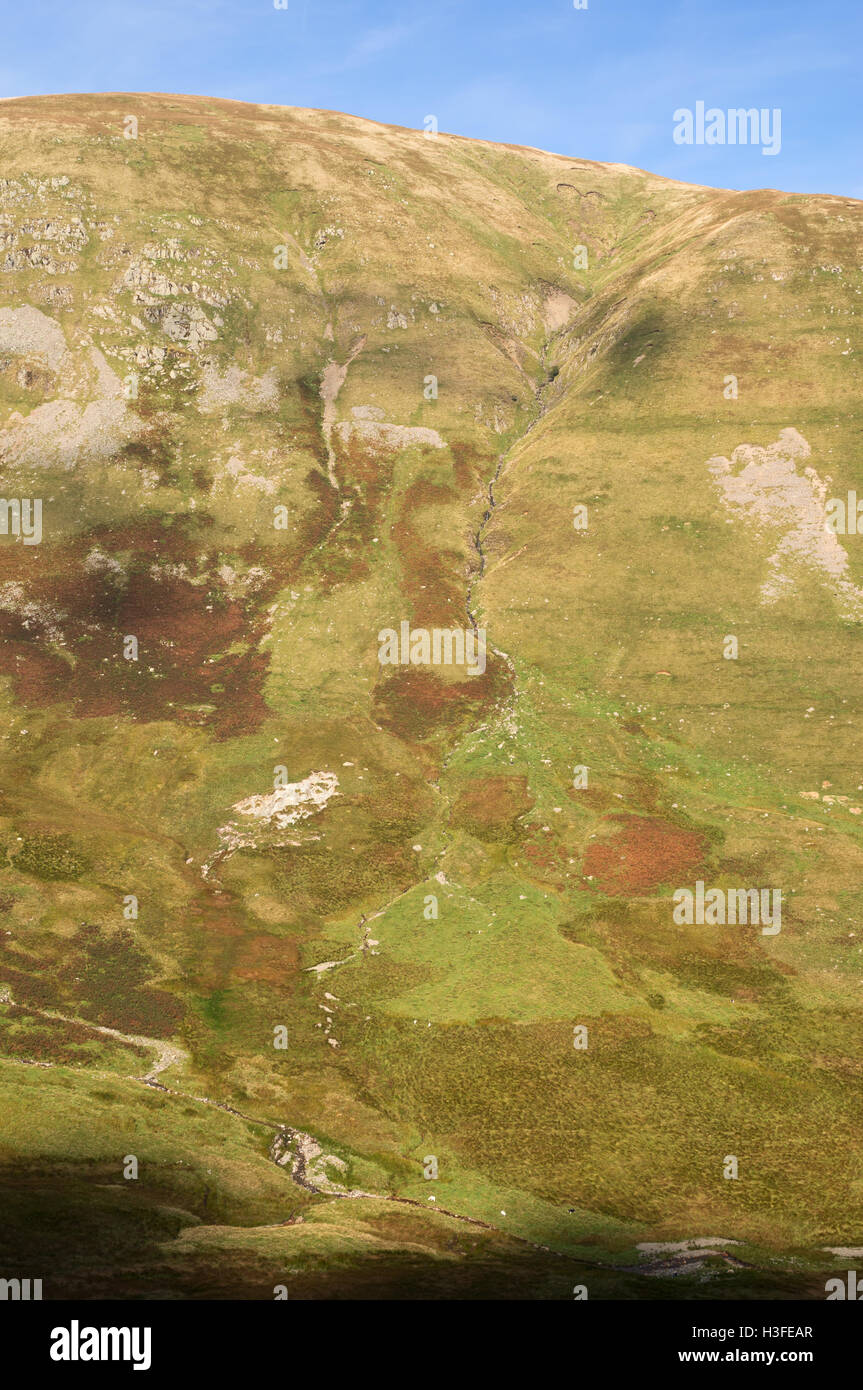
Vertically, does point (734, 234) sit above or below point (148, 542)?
above

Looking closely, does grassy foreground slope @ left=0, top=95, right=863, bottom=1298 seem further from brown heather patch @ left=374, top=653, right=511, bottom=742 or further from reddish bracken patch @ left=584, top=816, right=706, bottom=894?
brown heather patch @ left=374, top=653, right=511, bottom=742

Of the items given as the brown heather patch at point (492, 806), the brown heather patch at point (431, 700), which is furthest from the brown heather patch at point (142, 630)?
the brown heather patch at point (492, 806)

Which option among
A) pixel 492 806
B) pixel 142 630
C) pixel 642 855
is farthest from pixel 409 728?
pixel 142 630

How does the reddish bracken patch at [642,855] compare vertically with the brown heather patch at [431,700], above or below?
below

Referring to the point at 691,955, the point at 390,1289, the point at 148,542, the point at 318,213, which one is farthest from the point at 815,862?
the point at 318,213

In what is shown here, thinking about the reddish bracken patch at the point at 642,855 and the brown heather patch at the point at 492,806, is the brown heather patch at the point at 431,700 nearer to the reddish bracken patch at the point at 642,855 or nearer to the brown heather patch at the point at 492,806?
the brown heather patch at the point at 492,806

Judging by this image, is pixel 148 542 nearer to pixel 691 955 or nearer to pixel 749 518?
pixel 749 518
